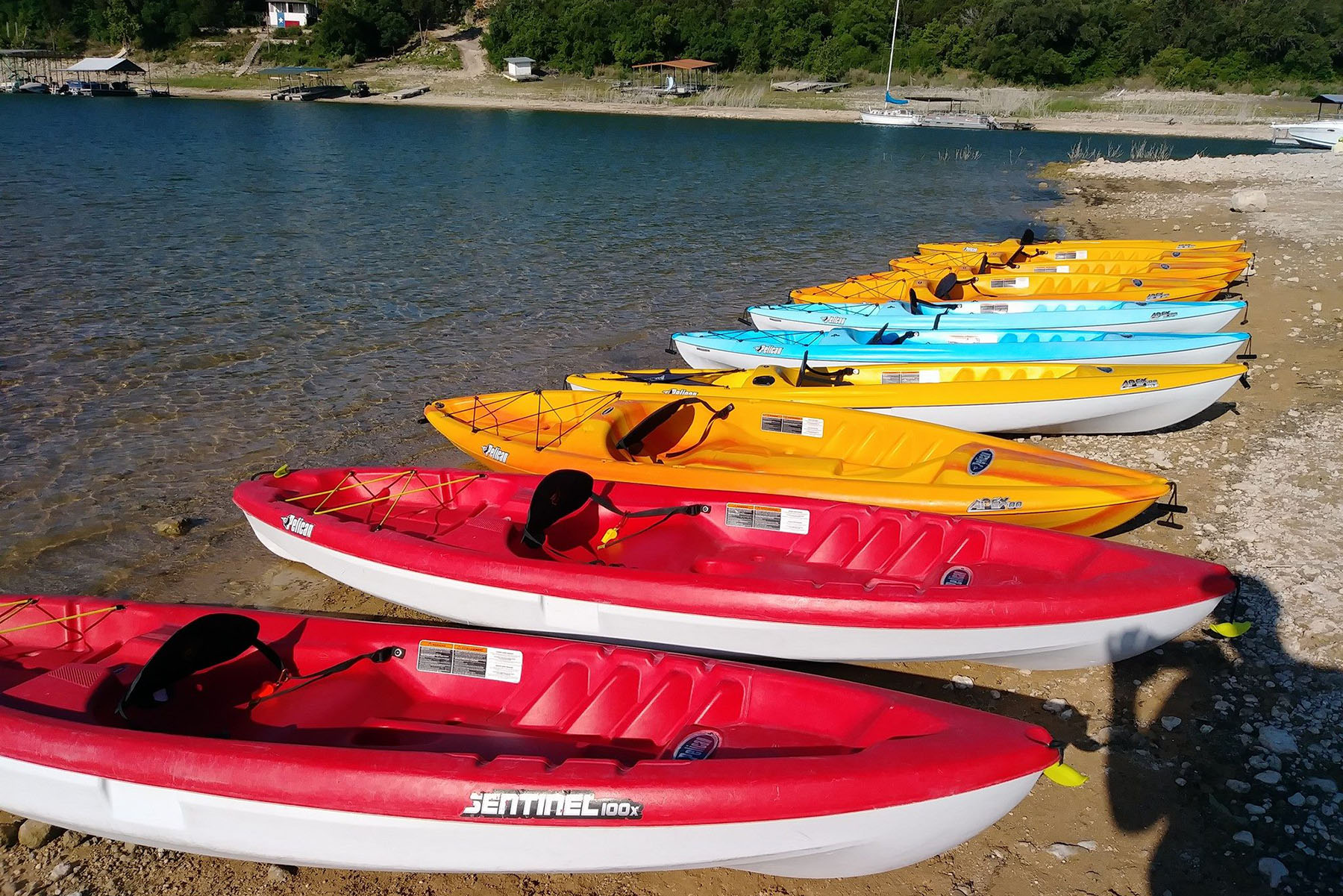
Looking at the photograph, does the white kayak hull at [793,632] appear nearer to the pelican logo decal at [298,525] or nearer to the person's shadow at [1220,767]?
the person's shadow at [1220,767]

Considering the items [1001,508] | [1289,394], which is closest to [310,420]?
[1001,508]

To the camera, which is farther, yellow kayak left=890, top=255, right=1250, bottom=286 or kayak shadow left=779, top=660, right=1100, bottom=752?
yellow kayak left=890, top=255, right=1250, bottom=286

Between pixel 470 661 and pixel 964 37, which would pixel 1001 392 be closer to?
pixel 470 661

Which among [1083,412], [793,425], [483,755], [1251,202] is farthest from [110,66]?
[483,755]

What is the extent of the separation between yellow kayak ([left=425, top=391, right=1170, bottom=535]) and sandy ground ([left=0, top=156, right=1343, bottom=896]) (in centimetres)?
109

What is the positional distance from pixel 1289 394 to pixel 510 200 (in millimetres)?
22342

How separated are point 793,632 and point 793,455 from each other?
10.2 ft

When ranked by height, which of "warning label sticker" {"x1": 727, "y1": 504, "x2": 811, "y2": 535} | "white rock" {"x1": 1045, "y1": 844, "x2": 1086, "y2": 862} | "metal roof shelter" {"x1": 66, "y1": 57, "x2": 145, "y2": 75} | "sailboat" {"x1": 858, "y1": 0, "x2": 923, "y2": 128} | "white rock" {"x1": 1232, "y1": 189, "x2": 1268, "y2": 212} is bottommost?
"white rock" {"x1": 1045, "y1": 844, "x2": 1086, "y2": 862}

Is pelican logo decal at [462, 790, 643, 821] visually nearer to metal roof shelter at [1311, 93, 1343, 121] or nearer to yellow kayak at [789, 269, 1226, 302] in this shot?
yellow kayak at [789, 269, 1226, 302]

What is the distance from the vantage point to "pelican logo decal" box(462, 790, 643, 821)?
392cm

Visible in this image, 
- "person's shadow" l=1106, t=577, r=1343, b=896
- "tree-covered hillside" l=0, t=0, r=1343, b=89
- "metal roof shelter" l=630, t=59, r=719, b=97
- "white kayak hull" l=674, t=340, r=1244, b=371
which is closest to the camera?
"person's shadow" l=1106, t=577, r=1343, b=896

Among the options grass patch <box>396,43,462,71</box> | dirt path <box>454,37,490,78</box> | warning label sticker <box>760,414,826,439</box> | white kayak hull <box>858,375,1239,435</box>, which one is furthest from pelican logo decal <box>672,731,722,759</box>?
grass patch <box>396,43,462,71</box>

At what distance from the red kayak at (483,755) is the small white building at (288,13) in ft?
342

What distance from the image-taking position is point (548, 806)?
3.94 m
